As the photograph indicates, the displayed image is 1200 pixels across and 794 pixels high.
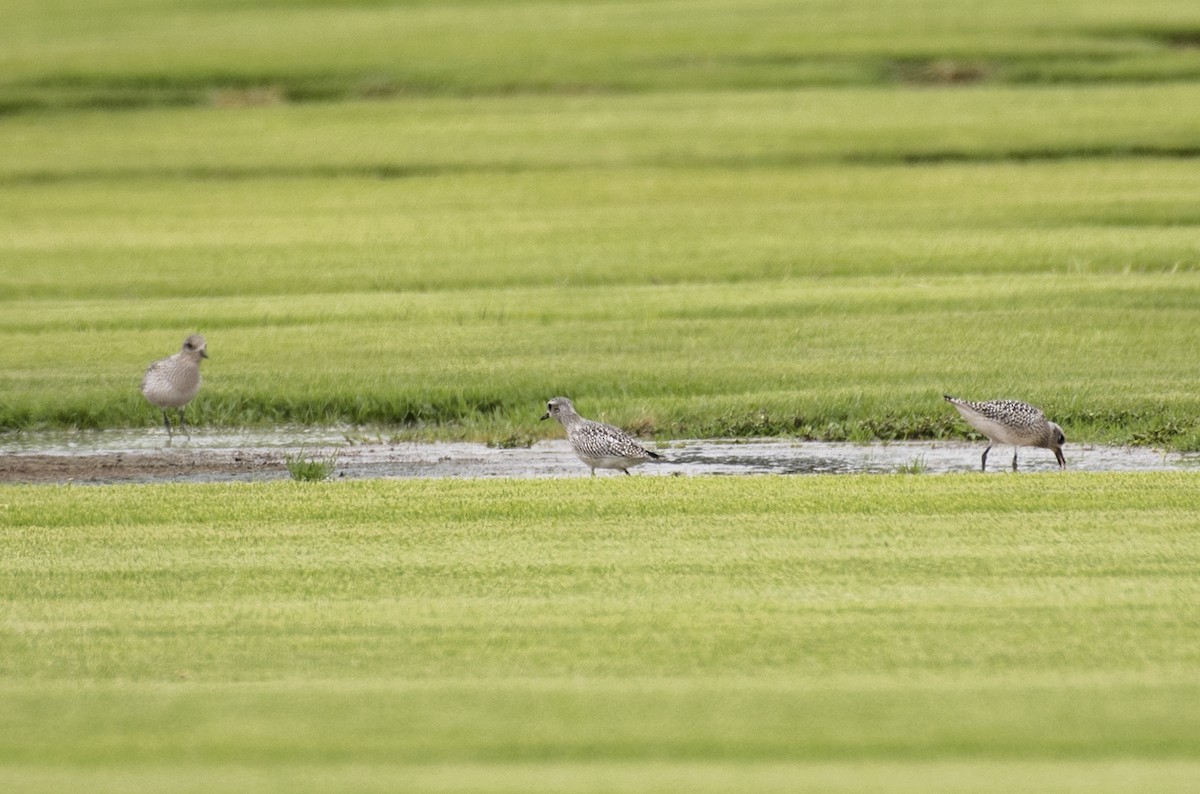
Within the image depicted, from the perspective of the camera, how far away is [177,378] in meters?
14.9

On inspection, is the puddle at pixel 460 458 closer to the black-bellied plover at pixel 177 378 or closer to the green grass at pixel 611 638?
the black-bellied plover at pixel 177 378

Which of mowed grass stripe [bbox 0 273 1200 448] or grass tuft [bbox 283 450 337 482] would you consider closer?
grass tuft [bbox 283 450 337 482]

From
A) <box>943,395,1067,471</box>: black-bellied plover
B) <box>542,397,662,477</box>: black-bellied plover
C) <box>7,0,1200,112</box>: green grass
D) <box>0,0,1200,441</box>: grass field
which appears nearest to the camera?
<box>542,397,662,477</box>: black-bellied plover

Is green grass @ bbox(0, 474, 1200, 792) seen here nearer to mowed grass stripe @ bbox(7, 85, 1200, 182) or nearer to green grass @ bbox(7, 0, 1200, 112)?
mowed grass stripe @ bbox(7, 85, 1200, 182)

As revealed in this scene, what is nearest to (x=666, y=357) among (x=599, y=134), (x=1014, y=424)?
(x=1014, y=424)

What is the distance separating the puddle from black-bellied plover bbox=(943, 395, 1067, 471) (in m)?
0.30

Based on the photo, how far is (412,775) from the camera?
21.5ft

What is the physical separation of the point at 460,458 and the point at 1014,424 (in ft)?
14.0

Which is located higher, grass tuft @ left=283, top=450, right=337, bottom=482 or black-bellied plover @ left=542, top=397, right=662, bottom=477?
black-bellied plover @ left=542, top=397, right=662, bottom=477

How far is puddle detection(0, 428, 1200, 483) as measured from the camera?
13.5 m

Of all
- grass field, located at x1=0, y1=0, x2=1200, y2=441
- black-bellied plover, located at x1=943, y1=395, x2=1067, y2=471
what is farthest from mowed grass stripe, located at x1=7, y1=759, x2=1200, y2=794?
grass field, located at x1=0, y1=0, x2=1200, y2=441

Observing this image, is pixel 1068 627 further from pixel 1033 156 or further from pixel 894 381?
pixel 1033 156

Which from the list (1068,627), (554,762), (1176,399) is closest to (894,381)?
(1176,399)

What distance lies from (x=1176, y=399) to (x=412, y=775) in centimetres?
1024
